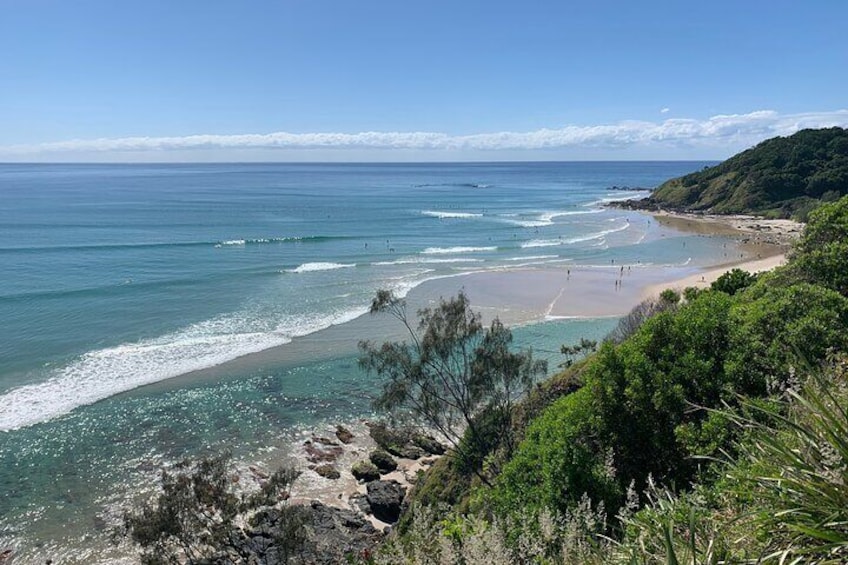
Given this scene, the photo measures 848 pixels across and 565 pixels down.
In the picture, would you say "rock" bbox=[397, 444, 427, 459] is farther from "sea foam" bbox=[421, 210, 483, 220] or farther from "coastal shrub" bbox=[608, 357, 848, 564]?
"sea foam" bbox=[421, 210, 483, 220]

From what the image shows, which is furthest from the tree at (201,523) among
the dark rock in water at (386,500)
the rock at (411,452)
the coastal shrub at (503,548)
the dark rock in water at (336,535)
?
the coastal shrub at (503,548)

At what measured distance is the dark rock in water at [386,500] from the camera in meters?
20.4

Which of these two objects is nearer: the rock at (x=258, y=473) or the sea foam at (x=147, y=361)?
the rock at (x=258, y=473)

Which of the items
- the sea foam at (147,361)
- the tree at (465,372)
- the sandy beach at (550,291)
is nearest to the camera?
the tree at (465,372)

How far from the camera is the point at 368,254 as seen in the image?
62.8 metres

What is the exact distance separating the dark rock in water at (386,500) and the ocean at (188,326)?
5.23 m

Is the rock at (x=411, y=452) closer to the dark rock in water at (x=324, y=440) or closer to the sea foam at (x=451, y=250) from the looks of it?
the dark rock in water at (x=324, y=440)

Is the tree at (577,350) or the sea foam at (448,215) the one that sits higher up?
the sea foam at (448,215)

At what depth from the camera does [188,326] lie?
37.9 metres

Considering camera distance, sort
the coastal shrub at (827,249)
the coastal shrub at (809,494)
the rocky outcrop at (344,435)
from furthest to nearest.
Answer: the rocky outcrop at (344,435), the coastal shrub at (827,249), the coastal shrub at (809,494)

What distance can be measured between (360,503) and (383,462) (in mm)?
2521

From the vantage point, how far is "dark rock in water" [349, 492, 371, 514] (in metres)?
20.8

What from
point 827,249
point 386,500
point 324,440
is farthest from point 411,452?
point 827,249

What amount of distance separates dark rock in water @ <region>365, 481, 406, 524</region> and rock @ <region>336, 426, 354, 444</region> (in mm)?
3421
